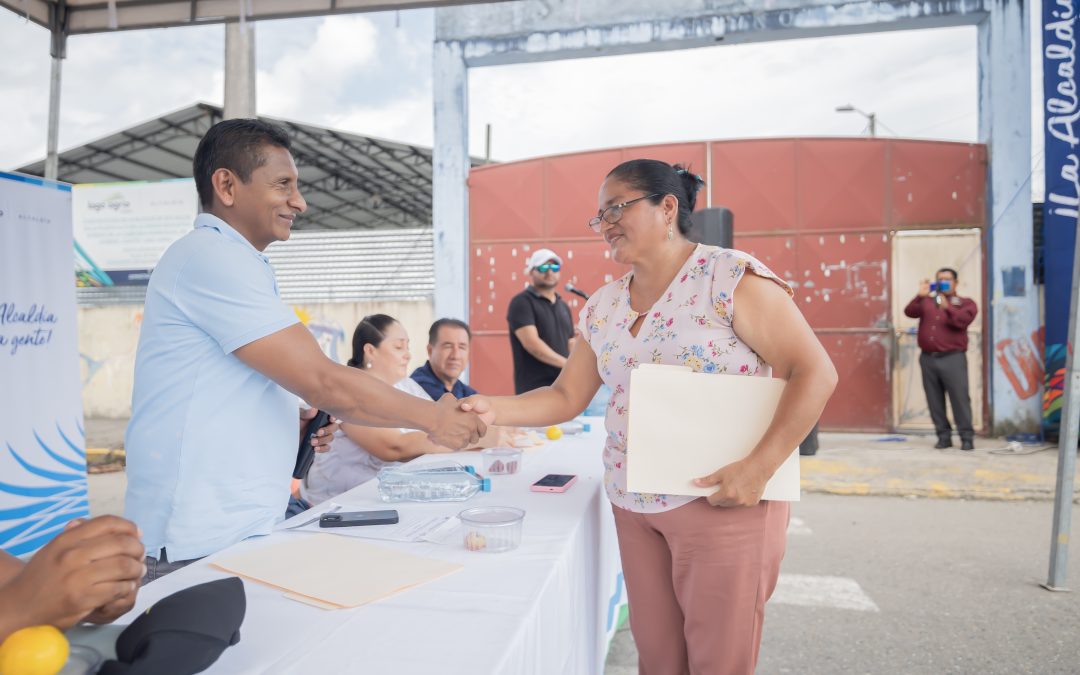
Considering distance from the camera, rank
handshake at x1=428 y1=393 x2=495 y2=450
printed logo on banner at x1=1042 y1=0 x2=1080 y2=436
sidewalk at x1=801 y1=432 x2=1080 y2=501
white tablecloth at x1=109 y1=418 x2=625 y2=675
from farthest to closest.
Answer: printed logo on banner at x1=1042 y1=0 x2=1080 y2=436
sidewalk at x1=801 y1=432 x2=1080 y2=501
handshake at x1=428 y1=393 x2=495 y2=450
white tablecloth at x1=109 y1=418 x2=625 y2=675

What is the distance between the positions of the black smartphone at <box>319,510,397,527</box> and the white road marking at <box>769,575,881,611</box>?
2.38m

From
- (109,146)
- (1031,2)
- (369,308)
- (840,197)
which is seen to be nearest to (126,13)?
(369,308)

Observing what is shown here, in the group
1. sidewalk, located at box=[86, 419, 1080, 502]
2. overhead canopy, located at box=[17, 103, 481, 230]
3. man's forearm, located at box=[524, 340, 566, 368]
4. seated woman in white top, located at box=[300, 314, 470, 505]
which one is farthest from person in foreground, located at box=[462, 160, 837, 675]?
overhead canopy, located at box=[17, 103, 481, 230]

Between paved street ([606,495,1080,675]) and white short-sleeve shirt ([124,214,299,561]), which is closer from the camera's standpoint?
white short-sleeve shirt ([124,214,299,561])

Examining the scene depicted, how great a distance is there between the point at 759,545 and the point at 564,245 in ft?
24.9

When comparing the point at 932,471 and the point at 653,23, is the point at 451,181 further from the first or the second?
the point at 932,471

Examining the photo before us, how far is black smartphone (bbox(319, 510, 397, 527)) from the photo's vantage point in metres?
1.79

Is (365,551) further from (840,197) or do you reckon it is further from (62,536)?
(840,197)

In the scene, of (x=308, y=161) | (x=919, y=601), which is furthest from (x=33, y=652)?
(x=308, y=161)

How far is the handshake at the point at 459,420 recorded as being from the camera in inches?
79.6

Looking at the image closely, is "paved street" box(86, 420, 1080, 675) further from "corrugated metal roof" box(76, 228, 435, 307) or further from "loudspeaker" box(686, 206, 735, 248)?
"corrugated metal roof" box(76, 228, 435, 307)

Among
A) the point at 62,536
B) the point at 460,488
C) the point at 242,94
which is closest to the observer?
the point at 62,536

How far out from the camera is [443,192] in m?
9.07

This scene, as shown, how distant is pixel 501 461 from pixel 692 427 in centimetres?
111
